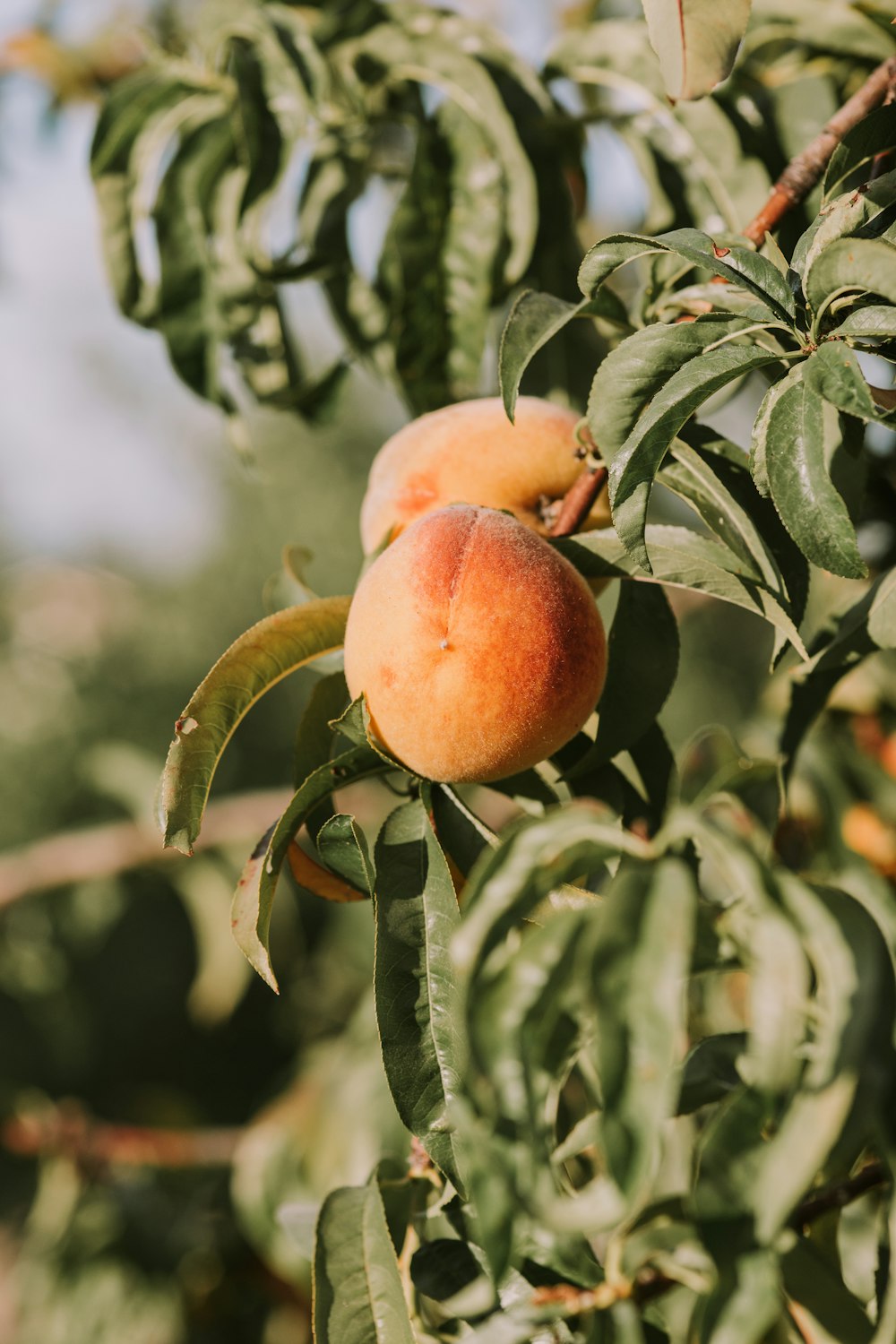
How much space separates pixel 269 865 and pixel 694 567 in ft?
0.80

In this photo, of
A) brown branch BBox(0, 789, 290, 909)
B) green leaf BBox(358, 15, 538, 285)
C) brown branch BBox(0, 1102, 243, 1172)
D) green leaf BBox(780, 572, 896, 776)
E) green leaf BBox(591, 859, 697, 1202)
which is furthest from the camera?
brown branch BBox(0, 1102, 243, 1172)

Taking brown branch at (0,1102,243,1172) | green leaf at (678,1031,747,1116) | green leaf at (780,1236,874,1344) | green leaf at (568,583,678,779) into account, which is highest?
green leaf at (568,583,678,779)

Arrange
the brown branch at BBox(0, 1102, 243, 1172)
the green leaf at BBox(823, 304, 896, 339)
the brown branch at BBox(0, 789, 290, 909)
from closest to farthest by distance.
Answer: the green leaf at BBox(823, 304, 896, 339)
the brown branch at BBox(0, 789, 290, 909)
the brown branch at BBox(0, 1102, 243, 1172)

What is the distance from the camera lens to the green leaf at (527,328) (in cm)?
50

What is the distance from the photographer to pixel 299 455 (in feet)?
19.1

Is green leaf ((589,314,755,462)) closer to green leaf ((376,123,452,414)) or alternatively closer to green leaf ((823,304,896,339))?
green leaf ((823,304,896,339))

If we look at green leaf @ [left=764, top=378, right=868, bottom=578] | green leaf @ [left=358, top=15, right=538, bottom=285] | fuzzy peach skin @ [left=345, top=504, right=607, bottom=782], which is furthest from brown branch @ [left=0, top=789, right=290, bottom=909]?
green leaf @ [left=764, top=378, right=868, bottom=578]

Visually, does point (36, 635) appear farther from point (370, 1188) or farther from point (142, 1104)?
point (370, 1188)

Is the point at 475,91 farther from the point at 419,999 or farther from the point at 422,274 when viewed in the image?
the point at 419,999

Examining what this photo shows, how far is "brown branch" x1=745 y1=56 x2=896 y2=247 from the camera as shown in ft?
1.75

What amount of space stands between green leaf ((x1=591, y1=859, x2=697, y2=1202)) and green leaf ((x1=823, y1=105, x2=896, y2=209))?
0.35 m

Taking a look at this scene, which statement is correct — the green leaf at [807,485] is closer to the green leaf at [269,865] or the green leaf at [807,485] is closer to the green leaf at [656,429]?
the green leaf at [656,429]

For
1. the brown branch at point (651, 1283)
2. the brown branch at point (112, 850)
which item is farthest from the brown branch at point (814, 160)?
the brown branch at point (112, 850)

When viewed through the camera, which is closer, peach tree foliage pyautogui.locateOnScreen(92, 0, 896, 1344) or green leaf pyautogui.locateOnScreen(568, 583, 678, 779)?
peach tree foliage pyautogui.locateOnScreen(92, 0, 896, 1344)
